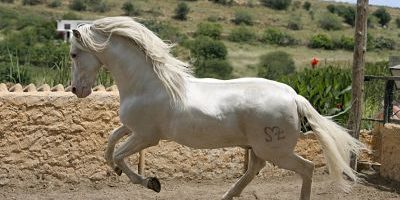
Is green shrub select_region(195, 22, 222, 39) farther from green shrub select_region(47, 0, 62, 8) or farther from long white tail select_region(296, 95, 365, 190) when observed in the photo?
long white tail select_region(296, 95, 365, 190)

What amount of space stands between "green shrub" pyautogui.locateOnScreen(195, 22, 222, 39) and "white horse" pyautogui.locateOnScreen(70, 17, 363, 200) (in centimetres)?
4975

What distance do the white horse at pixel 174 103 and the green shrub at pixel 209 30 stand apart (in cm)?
4975

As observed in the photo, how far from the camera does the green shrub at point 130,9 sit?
59062 millimetres

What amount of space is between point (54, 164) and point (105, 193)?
67cm

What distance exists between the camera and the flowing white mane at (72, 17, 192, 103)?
5.45 meters

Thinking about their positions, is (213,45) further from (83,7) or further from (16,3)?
(16,3)

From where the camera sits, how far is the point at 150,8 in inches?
2566

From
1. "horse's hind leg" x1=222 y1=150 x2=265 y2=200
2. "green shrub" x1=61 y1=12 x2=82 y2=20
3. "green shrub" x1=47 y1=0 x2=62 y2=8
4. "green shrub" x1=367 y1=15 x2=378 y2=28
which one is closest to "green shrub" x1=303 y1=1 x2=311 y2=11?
"green shrub" x1=367 y1=15 x2=378 y2=28

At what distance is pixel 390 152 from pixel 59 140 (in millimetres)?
4052

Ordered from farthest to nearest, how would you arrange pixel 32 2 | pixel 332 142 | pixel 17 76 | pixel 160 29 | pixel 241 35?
1. pixel 32 2
2. pixel 241 35
3. pixel 160 29
4. pixel 17 76
5. pixel 332 142

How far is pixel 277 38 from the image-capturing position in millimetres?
58625

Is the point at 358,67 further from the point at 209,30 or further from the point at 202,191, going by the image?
the point at 209,30

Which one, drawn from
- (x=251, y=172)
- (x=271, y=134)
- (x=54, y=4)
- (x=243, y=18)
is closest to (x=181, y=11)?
(x=243, y=18)

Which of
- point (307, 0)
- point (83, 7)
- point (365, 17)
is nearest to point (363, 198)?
point (365, 17)
